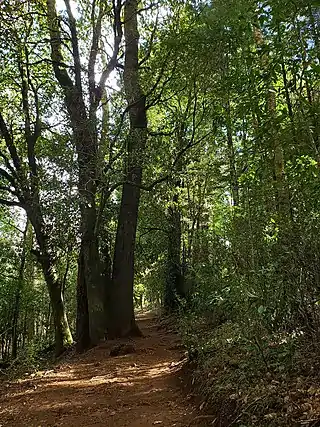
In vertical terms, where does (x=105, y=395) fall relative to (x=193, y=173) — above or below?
below

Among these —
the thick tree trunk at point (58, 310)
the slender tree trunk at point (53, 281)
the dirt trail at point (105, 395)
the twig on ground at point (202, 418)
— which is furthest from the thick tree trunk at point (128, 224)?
the twig on ground at point (202, 418)

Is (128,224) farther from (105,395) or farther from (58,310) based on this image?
(105,395)

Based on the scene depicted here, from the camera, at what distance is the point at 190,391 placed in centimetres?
496

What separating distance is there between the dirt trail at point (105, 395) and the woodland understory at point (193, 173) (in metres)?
0.46

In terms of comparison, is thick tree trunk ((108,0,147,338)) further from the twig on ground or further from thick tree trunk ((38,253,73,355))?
the twig on ground

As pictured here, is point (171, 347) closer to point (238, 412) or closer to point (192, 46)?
point (238, 412)

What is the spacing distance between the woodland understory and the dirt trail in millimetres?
465

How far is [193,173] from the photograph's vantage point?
12.1 meters

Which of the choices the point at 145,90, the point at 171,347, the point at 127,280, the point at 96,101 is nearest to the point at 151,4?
the point at 145,90

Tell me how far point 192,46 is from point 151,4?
2.53 m

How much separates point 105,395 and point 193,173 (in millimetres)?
7802

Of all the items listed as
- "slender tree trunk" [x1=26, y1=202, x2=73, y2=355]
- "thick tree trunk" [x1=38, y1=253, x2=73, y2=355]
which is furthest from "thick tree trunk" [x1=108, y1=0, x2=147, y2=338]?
"thick tree trunk" [x1=38, y1=253, x2=73, y2=355]

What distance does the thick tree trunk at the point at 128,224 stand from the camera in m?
9.97

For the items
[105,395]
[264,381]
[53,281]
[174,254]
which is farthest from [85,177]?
[174,254]
